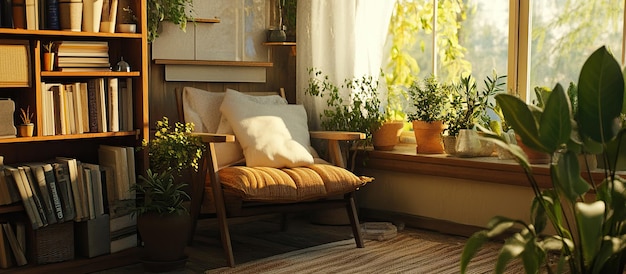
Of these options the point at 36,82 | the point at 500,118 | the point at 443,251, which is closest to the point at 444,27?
the point at 500,118

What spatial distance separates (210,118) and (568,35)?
2.04 metres

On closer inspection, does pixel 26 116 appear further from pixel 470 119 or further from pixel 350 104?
pixel 470 119

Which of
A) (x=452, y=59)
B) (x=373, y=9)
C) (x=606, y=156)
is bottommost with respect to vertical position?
(x=606, y=156)

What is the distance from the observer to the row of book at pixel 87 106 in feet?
12.1

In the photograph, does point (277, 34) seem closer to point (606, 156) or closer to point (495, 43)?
point (495, 43)

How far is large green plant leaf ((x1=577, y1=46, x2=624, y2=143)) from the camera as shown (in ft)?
6.56

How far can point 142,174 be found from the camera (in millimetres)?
4004

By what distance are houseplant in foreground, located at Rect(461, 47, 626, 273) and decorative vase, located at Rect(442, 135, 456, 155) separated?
2.37 m

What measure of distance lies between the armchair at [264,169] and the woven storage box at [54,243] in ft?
2.14

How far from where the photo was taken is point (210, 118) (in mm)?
4363

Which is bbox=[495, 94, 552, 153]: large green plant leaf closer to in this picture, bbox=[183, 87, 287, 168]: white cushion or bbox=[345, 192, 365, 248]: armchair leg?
bbox=[345, 192, 365, 248]: armchair leg

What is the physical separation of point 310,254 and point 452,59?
168 cm

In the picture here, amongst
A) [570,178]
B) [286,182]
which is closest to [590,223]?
[570,178]

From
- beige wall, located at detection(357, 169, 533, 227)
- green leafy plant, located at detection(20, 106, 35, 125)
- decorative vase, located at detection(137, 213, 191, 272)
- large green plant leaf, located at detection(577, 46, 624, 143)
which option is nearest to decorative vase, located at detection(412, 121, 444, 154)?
beige wall, located at detection(357, 169, 533, 227)
